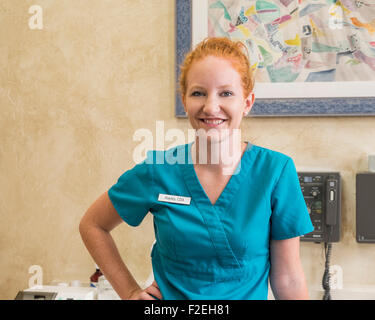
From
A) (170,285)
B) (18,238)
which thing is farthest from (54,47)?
(170,285)

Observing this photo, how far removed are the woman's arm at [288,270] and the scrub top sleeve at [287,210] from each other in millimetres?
27

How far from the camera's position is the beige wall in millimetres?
1689

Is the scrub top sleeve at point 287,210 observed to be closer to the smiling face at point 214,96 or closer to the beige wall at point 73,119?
the smiling face at point 214,96

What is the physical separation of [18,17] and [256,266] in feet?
4.98

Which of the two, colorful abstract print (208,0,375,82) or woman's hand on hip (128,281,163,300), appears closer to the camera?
woman's hand on hip (128,281,163,300)

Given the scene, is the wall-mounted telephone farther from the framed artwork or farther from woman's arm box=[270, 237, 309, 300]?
woman's arm box=[270, 237, 309, 300]

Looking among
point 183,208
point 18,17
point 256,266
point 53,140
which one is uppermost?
point 18,17

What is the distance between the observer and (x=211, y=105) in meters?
0.94

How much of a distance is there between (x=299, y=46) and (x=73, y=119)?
985mm

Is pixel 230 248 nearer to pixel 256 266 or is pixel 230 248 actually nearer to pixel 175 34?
pixel 256 266

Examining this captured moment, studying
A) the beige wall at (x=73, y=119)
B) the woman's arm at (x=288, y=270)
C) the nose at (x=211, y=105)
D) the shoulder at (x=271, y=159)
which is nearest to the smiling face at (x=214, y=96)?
the nose at (x=211, y=105)

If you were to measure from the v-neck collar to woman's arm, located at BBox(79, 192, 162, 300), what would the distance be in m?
0.23

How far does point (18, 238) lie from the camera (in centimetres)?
180

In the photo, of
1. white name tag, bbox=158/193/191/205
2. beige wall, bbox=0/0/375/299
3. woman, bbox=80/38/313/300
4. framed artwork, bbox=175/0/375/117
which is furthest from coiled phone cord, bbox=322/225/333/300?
white name tag, bbox=158/193/191/205
